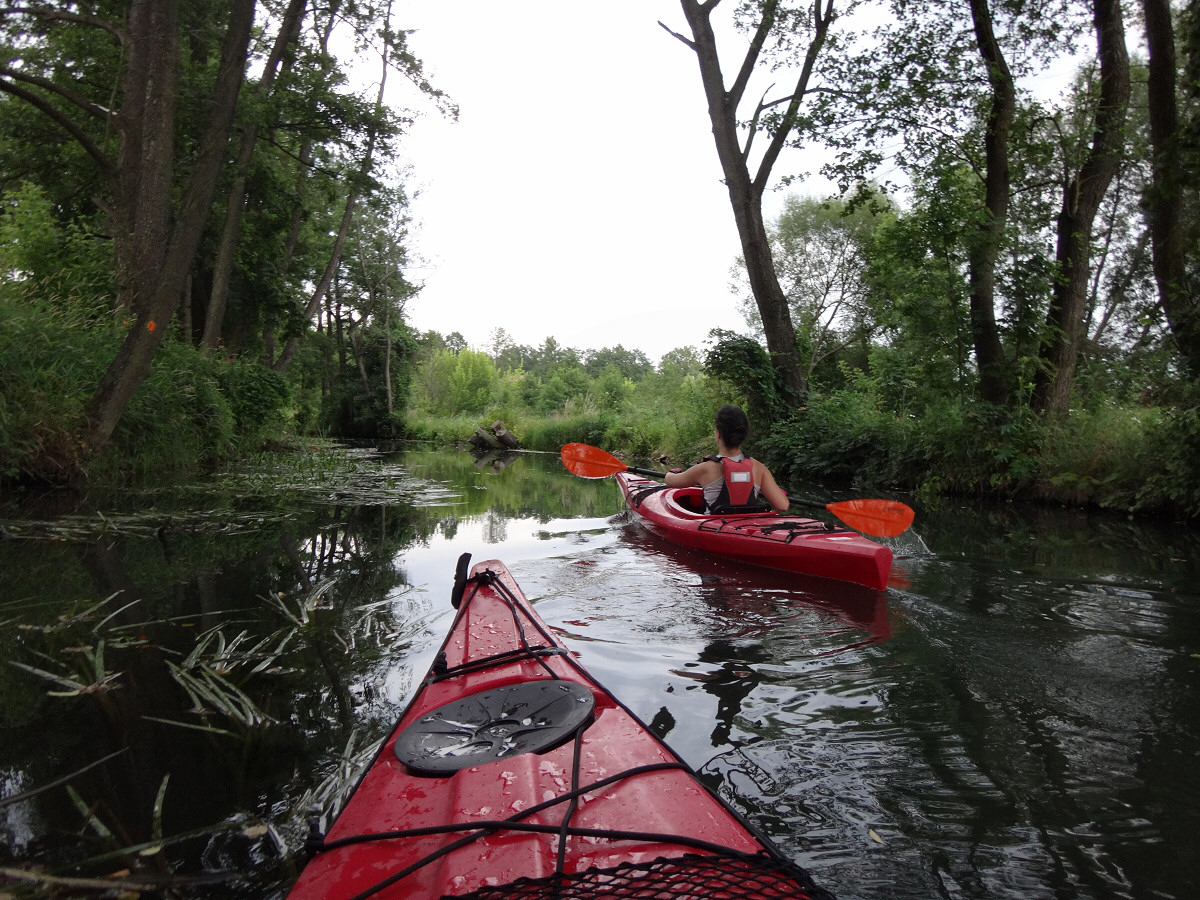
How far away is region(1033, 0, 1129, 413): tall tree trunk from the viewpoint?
934 cm

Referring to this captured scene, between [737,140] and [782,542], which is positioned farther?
[737,140]

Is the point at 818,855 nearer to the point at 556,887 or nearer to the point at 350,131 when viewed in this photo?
the point at 556,887

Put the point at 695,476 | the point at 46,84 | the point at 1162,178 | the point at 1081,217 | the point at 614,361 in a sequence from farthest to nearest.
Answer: the point at 614,361, the point at 1081,217, the point at 1162,178, the point at 46,84, the point at 695,476

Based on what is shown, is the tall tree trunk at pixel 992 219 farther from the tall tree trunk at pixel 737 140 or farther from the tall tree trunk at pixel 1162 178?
the tall tree trunk at pixel 737 140

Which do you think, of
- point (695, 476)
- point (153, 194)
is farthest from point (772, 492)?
point (153, 194)

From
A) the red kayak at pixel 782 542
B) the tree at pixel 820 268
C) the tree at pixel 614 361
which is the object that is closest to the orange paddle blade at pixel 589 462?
the red kayak at pixel 782 542

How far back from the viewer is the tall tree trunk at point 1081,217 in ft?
30.7

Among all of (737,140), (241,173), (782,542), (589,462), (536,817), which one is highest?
(737,140)

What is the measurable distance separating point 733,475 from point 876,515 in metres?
1.10

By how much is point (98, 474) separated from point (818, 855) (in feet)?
28.3

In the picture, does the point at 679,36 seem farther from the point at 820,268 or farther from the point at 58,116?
the point at 820,268

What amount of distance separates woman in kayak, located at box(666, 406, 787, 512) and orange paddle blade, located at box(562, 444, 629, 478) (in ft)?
8.95

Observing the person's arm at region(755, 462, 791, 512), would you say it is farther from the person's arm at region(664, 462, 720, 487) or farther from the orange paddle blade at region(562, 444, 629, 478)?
the orange paddle blade at region(562, 444, 629, 478)

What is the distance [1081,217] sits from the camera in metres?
9.83
